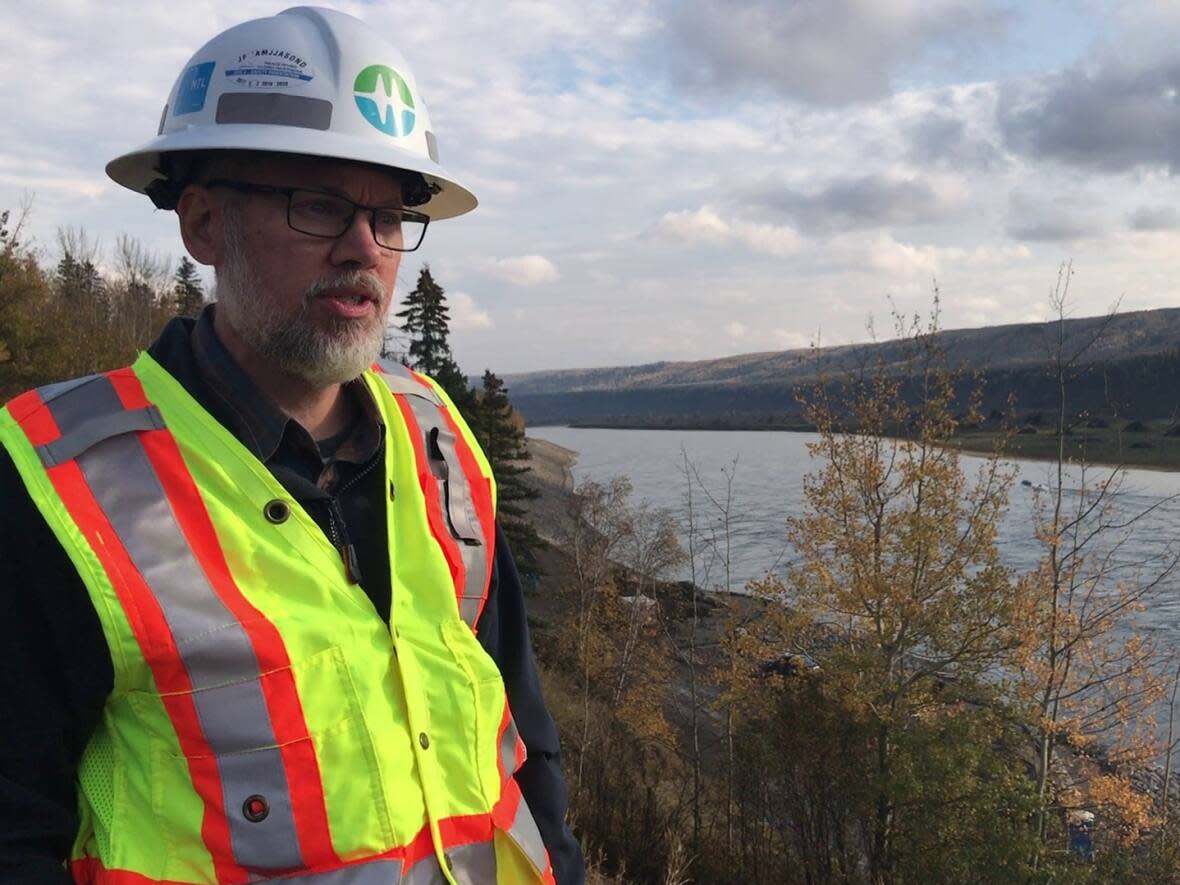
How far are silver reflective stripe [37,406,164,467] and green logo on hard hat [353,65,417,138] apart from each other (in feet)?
2.56

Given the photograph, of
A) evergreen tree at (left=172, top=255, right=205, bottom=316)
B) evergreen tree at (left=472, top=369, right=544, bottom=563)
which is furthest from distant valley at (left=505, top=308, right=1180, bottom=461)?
evergreen tree at (left=172, top=255, right=205, bottom=316)

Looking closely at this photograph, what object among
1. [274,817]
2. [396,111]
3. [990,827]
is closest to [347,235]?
[396,111]

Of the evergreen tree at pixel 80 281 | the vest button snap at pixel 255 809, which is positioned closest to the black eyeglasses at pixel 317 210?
the vest button snap at pixel 255 809

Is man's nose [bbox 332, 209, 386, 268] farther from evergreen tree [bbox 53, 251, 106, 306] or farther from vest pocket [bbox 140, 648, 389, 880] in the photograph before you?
evergreen tree [bbox 53, 251, 106, 306]

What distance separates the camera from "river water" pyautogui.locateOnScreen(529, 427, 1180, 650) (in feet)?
96.8

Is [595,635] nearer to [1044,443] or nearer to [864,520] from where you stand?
[864,520]

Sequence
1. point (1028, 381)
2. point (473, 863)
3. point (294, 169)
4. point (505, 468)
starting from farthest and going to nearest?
1. point (1028, 381)
2. point (505, 468)
3. point (294, 169)
4. point (473, 863)

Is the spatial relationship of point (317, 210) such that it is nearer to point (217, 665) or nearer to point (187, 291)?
point (217, 665)

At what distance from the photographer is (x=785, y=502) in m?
47.9

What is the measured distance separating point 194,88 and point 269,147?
0.97 feet

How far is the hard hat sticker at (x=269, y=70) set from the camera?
1769 millimetres

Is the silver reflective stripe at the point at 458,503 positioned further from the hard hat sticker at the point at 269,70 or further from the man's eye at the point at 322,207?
the hard hat sticker at the point at 269,70

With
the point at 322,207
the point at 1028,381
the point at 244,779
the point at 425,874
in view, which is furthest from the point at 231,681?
the point at 1028,381

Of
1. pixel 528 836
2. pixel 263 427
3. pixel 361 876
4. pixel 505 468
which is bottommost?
pixel 505 468
